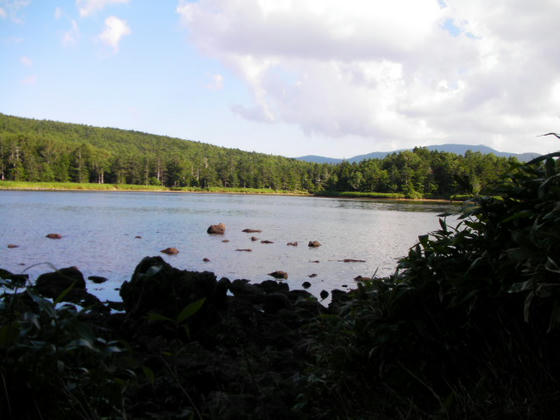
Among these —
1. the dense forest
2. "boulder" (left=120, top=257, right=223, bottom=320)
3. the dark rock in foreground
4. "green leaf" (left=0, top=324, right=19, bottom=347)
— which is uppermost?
the dense forest

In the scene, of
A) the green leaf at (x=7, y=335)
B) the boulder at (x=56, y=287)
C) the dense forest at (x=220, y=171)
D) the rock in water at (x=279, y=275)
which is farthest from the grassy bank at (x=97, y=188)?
the green leaf at (x=7, y=335)

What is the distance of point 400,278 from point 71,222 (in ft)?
109

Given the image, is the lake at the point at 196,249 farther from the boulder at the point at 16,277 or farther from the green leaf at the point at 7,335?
the green leaf at the point at 7,335

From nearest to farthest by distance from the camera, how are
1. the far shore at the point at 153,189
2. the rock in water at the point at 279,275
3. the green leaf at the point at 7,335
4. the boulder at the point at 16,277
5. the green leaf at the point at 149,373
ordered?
the green leaf at the point at 7,335 < the green leaf at the point at 149,373 < the boulder at the point at 16,277 < the rock in water at the point at 279,275 < the far shore at the point at 153,189

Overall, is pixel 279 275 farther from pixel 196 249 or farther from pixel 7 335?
pixel 7 335

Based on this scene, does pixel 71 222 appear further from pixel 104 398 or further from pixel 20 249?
pixel 104 398

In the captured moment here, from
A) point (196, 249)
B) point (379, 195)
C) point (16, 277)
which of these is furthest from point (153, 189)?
point (16, 277)

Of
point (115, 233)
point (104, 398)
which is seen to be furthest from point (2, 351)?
point (115, 233)

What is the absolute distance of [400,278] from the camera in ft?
12.4

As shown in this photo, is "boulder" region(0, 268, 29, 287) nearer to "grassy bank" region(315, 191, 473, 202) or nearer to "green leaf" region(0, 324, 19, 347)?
"green leaf" region(0, 324, 19, 347)

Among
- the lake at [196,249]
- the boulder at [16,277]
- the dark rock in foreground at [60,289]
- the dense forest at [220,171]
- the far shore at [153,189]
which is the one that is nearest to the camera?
the boulder at [16,277]

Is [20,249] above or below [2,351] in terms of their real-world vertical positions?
below

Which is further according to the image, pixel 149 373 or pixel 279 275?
pixel 279 275

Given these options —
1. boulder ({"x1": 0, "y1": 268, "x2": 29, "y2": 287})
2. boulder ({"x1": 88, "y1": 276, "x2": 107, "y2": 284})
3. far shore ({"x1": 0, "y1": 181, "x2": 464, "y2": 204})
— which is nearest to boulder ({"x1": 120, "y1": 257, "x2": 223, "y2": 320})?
boulder ({"x1": 0, "y1": 268, "x2": 29, "y2": 287})
